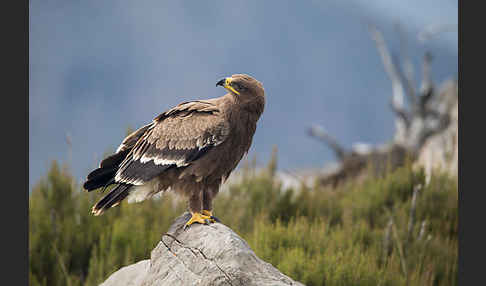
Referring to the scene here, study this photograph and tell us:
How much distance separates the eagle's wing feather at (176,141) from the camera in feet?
12.5

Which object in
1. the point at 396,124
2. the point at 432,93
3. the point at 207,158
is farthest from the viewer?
the point at 396,124

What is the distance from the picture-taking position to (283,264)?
5.10 m

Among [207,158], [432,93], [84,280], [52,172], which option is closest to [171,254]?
[207,158]

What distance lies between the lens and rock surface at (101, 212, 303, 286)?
349cm

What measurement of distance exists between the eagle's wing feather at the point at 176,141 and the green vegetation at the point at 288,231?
30.1 inches

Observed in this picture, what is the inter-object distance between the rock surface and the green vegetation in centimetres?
74

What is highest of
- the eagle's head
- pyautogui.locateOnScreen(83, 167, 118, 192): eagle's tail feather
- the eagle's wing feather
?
the eagle's head

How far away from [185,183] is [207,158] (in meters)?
0.29

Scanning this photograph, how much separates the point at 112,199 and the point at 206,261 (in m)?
0.89

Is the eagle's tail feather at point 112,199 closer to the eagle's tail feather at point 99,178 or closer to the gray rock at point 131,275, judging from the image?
the eagle's tail feather at point 99,178

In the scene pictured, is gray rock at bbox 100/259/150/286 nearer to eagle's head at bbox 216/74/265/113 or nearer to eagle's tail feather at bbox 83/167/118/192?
eagle's tail feather at bbox 83/167/118/192

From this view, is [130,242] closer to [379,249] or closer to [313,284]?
[313,284]

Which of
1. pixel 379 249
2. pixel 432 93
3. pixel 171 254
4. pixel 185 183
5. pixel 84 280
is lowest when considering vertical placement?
pixel 84 280

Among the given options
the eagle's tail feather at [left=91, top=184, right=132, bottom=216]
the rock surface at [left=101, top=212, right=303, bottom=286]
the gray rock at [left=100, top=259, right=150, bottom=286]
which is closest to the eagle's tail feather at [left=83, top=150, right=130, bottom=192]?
the eagle's tail feather at [left=91, top=184, right=132, bottom=216]
